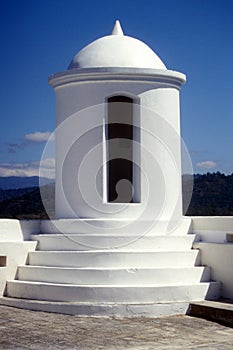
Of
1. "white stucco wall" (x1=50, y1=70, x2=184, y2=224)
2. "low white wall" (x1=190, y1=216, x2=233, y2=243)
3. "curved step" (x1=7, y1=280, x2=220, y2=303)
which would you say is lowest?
"curved step" (x1=7, y1=280, x2=220, y2=303)

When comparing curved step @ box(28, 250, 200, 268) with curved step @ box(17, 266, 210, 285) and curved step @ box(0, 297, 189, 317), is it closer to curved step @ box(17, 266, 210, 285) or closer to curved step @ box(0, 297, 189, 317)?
curved step @ box(17, 266, 210, 285)

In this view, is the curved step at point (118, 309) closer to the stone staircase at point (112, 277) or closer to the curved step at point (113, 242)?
the stone staircase at point (112, 277)

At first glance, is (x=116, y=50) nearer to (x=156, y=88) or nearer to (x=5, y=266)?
(x=156, y=88)

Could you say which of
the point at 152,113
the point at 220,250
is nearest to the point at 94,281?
→ the point at 220,250

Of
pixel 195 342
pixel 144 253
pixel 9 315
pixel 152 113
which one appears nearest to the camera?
pixel 195 342

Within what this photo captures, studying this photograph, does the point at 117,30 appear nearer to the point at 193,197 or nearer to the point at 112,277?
the point at 112,277

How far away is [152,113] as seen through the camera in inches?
467

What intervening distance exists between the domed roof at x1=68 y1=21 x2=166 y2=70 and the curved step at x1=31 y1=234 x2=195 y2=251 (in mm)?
2897

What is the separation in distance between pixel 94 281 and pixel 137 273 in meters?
0.64

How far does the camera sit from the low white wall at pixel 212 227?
38.1ft

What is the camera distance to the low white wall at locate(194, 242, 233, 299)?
10.9 meters


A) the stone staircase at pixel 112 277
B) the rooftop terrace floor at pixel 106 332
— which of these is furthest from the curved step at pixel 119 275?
the rooftop terrace floor at pixel 106 332

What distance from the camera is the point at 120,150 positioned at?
13.3 meters

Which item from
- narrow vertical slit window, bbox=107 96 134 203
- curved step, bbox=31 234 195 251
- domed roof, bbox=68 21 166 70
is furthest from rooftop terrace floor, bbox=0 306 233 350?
domed roof, bbox=68 21 166 70
